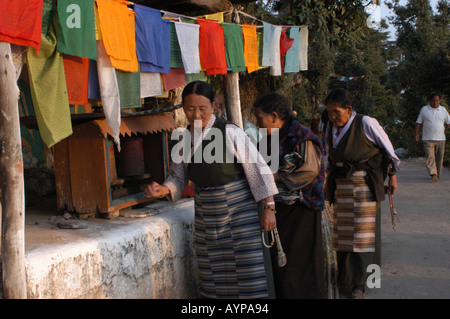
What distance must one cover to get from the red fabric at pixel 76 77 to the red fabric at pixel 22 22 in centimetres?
62

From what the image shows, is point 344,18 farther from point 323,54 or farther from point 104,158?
point 104,158

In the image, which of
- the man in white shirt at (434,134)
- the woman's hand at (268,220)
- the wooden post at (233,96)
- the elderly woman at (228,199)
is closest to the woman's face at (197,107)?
the elderly woman at (228,199)

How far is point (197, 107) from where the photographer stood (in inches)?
121

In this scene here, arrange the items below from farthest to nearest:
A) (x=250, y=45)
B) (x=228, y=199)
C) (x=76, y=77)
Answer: (x=250, y=45), (x=76, y=77), (x=228, y=199)

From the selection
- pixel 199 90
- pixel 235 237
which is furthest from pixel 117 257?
pixel 199 90

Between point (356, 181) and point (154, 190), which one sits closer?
point (154, 190)

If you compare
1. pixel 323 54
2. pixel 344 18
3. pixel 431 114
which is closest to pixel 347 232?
pixel 431 114

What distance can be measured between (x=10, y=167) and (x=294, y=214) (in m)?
2.04

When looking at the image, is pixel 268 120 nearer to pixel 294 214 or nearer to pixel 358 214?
pixel 294 214

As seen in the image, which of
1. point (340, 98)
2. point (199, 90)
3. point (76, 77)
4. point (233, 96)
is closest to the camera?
point (199, 90)

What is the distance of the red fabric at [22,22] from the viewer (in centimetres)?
272

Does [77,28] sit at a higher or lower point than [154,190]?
higher

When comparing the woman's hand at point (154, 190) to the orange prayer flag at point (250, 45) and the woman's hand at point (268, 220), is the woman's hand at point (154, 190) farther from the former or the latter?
the orange prayer flag at point (250, 45)
